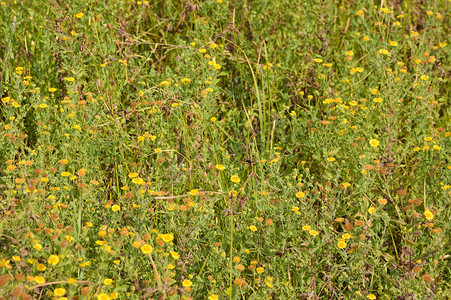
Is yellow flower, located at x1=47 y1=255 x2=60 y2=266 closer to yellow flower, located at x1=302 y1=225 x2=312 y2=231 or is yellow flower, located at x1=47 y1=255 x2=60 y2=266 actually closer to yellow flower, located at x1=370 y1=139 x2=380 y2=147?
yellow flower, located at x1=302 y1=225 x2=312 y2=231

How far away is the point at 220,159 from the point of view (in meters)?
3.34

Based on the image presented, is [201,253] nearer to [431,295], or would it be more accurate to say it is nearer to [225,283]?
[225,283]

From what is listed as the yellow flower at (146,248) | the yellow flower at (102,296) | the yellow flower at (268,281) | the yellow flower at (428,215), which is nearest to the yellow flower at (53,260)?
the yellow flower at (102,296)

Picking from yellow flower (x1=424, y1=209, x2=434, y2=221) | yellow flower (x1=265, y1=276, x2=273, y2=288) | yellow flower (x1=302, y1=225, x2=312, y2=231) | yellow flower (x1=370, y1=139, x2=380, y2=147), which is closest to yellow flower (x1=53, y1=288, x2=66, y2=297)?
yellow flower (x1=265, y1=276, x2=273, y2=288)

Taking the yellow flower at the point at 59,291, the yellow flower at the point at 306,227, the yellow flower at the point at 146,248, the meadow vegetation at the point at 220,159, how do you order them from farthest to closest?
the yellow flower at the point at 306,227 < the meadow vegetation at the point at 220,159 < the yellow flower at the point at 146,248 < the yellow flower at the point at 59,291

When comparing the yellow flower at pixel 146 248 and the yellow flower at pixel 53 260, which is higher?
the yellow flower at pixel 53 260

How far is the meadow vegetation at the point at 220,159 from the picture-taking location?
2.43m

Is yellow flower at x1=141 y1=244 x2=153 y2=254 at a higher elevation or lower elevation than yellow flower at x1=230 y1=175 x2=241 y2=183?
higher

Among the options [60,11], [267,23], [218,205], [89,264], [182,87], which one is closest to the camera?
[89,264]

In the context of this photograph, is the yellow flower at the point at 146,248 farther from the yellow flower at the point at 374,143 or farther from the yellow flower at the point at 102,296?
the yellow flower at the point at 374,143

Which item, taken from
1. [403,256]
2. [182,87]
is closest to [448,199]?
[403,256]

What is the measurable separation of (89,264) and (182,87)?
5.13ft

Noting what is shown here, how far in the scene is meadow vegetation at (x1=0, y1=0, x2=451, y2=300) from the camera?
7.98ft

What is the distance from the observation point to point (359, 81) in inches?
142
